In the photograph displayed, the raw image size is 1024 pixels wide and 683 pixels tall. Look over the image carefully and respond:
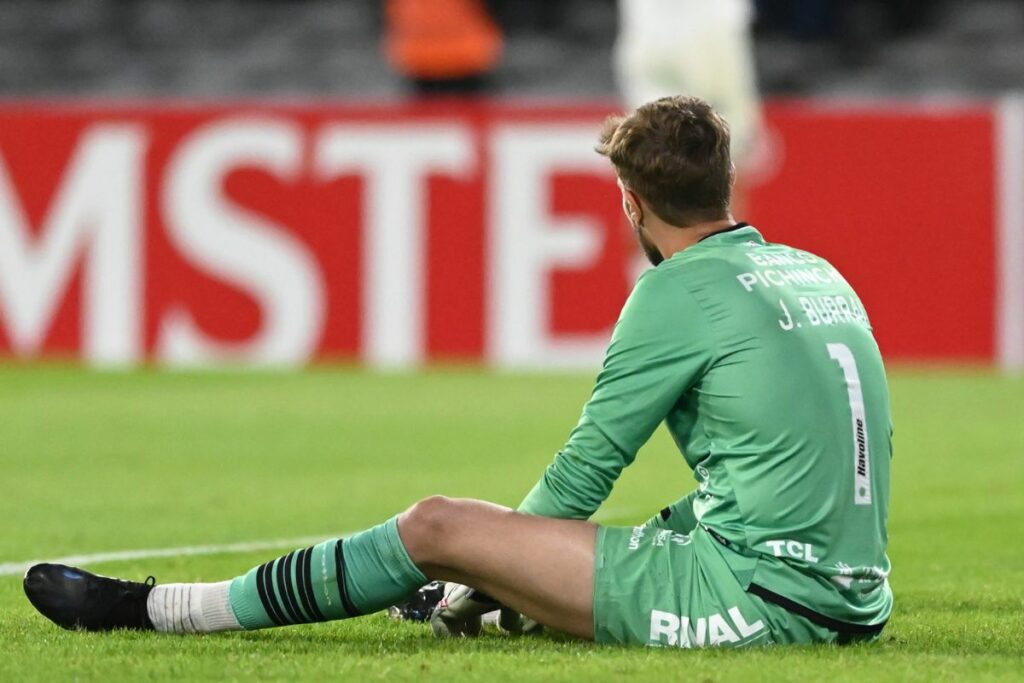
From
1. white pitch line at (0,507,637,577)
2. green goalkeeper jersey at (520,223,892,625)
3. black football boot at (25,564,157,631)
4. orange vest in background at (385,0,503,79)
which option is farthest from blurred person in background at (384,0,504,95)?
green goalkeeper jersey at (520,223,892,625)

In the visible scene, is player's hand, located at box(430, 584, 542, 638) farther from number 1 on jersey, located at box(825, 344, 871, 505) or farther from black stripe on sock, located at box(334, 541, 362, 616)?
number 1 on jersey, located at box(825, 344, 871, 505)

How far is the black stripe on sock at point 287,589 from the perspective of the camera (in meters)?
4.48

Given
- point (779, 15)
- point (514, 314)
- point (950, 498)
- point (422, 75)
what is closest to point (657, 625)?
point (950, 498)

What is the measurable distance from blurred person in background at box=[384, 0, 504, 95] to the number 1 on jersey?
12.4m

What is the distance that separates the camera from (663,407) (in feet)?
14.4

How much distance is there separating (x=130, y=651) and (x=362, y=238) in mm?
9947

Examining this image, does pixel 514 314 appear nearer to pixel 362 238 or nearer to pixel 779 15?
pixel 362 238

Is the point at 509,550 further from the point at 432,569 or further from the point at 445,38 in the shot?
the point at 445,38

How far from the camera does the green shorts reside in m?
4.32

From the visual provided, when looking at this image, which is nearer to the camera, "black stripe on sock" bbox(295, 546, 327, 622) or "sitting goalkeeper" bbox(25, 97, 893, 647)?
"sitting goalkeeper" bbox(25, 97, 893, 647)

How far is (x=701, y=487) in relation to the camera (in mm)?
4504

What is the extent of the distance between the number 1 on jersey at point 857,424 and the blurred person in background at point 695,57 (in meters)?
9.29

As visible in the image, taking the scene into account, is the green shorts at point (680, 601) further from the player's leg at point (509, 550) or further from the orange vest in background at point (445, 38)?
the orange vest in background at point (445, 38)

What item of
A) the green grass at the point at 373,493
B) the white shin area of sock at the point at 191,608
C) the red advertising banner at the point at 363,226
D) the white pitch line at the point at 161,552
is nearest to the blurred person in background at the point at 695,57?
the red advertising banner at the point at 363,226
